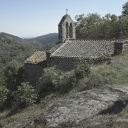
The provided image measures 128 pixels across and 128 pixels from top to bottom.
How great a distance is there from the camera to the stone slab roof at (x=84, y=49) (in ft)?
84.2

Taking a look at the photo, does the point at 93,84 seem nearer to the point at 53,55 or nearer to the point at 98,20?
the point at 53,55

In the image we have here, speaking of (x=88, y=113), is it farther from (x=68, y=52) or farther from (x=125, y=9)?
(x=125, y=9)

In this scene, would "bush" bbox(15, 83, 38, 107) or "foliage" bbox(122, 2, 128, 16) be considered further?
"foliage" bbox(122, 2, 128, 16)

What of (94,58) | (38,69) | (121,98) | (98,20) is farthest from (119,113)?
(98,20)

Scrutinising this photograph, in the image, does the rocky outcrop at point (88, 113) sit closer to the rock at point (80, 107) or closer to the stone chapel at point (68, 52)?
the rock at point (80, 107)

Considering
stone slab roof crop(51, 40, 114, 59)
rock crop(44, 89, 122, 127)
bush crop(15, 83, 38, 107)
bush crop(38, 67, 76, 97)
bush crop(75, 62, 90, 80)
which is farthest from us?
stone slab roof crop(51, 40, 114, 59)

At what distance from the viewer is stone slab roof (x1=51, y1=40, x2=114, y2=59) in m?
25.7

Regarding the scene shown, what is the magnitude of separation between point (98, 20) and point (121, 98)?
49.6 metres

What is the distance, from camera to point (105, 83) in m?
16.5

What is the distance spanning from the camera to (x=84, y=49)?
26.8m

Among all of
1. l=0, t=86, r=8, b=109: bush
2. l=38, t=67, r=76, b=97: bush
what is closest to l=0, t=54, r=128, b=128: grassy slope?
l=38, t=67, r=76, b=97: bush

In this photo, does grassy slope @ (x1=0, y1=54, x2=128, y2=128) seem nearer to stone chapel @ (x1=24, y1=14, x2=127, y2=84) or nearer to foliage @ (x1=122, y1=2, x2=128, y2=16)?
stone chapel @ (x1=24, y1=14, x2=127, y2=84)

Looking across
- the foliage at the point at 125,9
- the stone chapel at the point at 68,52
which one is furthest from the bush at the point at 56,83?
the foliage at the point at 125,9

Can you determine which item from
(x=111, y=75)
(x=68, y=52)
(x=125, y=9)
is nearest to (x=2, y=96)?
(x=68, y=52)
